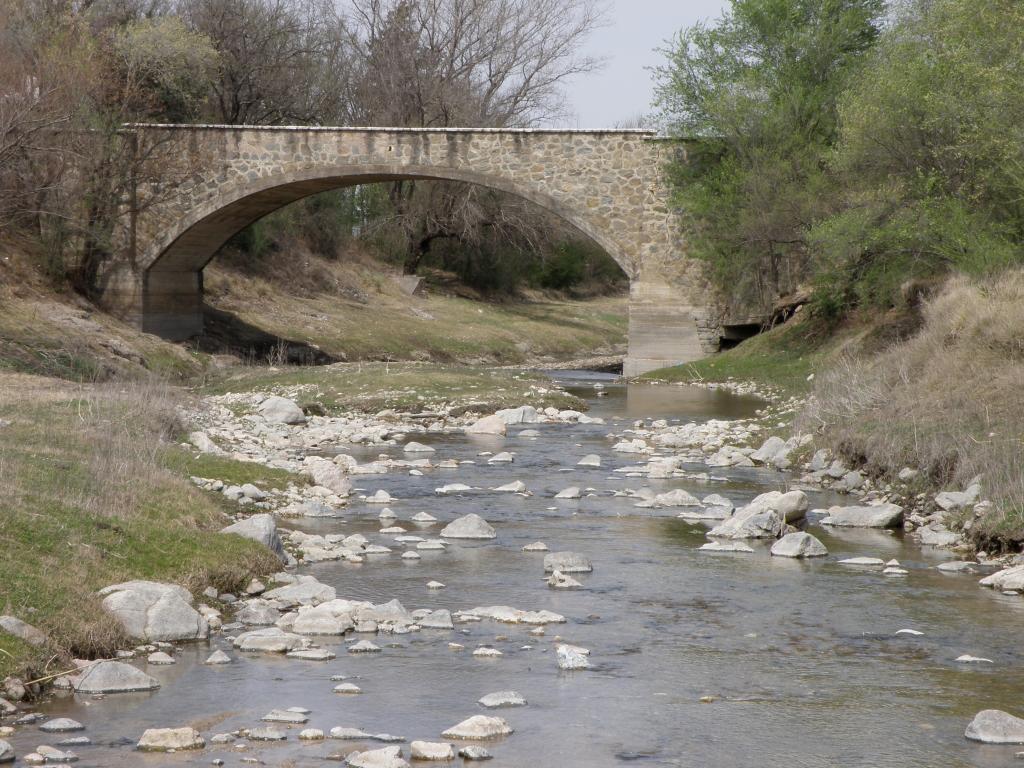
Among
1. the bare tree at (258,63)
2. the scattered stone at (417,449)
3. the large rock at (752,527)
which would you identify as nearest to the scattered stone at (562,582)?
the large rock at (752,527)

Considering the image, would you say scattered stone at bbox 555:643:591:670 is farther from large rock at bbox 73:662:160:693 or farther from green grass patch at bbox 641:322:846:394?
green grass patch at bbox 641:322:846:394

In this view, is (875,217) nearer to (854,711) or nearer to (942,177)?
(942,177)

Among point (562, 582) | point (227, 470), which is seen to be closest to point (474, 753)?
point (562, 582)

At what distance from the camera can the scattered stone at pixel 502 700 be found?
6.46 meters

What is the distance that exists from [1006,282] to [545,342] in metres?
25.6

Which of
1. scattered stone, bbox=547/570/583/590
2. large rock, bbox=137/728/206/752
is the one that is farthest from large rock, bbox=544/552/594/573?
large rock, bbox=137/728/206/752

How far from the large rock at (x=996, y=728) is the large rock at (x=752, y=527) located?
480 centimetres

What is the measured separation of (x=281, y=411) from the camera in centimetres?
1917

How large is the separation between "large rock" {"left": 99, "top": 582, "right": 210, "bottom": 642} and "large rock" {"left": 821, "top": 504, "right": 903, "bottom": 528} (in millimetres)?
6289

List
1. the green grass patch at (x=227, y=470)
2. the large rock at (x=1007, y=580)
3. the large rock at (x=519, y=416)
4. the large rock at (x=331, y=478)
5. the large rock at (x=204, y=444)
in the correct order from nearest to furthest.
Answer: the large rock at (x=1007, y=580) < the green grass patch at (x=227, y=470) < the large rock at (x=331, y=478) < the large rock at (x=204, y=444) < the large rock at (x=519, y=416)

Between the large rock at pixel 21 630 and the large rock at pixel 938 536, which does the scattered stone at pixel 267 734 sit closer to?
the large rock at pixel 21 630

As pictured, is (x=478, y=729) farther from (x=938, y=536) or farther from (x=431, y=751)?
(x=938, y=536)

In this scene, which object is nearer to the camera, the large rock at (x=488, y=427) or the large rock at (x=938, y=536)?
the large rock at (x=938, y=536)

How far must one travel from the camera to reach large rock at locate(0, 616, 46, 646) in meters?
6.64
